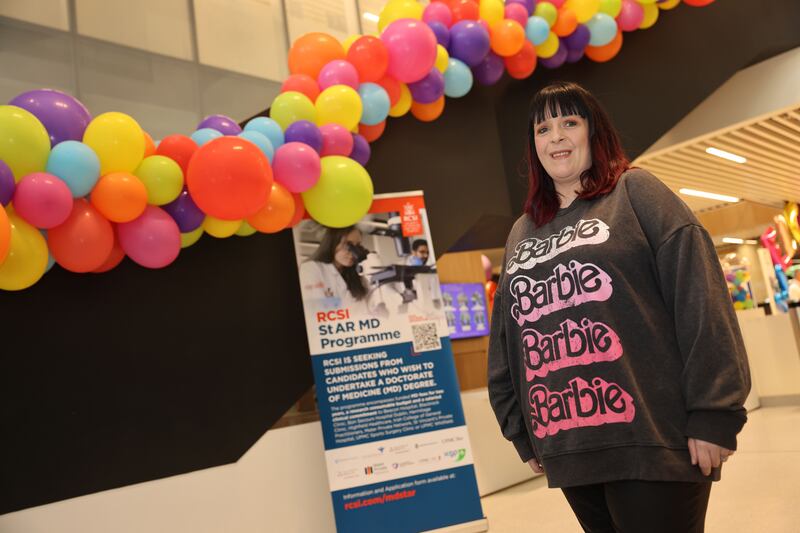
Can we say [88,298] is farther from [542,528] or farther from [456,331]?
[456,331]

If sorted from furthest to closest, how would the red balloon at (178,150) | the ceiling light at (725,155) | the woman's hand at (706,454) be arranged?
the ceiling light at (725,155) < the red balloon at (178,150) < the woman's hand at (706,454)

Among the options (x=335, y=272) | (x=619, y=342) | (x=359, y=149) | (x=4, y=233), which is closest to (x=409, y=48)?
(x=359, y=149)

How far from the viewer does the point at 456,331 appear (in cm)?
663

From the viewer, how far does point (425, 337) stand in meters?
3.72

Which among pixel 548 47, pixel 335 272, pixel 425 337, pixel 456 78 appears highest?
pixel 548 47

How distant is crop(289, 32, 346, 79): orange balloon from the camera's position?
144 inches

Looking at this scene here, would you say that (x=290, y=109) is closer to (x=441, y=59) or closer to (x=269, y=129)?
(x=269, y=129)

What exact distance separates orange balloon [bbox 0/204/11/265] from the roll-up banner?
1489 millimetres

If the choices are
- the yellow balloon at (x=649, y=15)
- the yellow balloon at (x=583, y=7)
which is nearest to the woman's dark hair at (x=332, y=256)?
the yellow balloon at (x=583, y=7)

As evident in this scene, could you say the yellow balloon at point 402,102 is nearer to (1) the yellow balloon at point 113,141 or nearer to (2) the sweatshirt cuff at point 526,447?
(1) the yellow balloon at point 113,141

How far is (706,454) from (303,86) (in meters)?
2.89

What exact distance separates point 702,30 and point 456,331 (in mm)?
3293

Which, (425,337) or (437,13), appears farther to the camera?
(437,13)

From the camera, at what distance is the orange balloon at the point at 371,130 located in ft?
12.7
